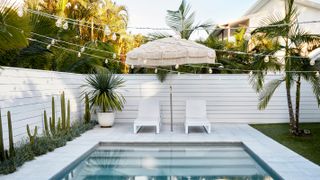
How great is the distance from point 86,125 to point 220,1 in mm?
10882

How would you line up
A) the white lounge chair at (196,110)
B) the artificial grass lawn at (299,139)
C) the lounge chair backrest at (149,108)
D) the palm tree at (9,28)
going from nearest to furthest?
the palm tree at (9,28)
the artificial grass lawn at (299,139)
the white lounge chair at (196,110)
the lounge chair backrest at (149,108)

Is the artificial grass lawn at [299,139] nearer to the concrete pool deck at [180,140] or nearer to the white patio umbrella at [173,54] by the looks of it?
the concrete pool deck at [180,140]

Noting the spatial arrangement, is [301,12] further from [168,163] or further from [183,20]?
[168,163]

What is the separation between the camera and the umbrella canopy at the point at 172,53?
7797 millimetres

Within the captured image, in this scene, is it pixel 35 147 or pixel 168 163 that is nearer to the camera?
pixel 35 147

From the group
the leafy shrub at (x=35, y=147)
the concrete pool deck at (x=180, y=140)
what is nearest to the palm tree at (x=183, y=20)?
the concrete pool deck at (x=180, y=140)

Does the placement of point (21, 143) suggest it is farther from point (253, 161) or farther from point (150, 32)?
point (150, 32)

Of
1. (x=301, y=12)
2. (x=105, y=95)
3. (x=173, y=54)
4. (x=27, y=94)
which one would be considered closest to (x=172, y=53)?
(x=173, y=54)

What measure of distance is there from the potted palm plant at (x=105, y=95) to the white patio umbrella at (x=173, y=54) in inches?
87.2

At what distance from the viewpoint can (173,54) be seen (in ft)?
26.0

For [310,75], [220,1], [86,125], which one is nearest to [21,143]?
[86,125]

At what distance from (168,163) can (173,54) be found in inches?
113

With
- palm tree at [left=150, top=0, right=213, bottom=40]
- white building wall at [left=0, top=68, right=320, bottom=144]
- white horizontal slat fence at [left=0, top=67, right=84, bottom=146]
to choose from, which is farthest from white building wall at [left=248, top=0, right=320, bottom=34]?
white horizontal slat fence at [left=0, top=67, right=84, bottom=146]

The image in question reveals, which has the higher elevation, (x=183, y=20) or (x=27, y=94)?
(x=183, y=20)
